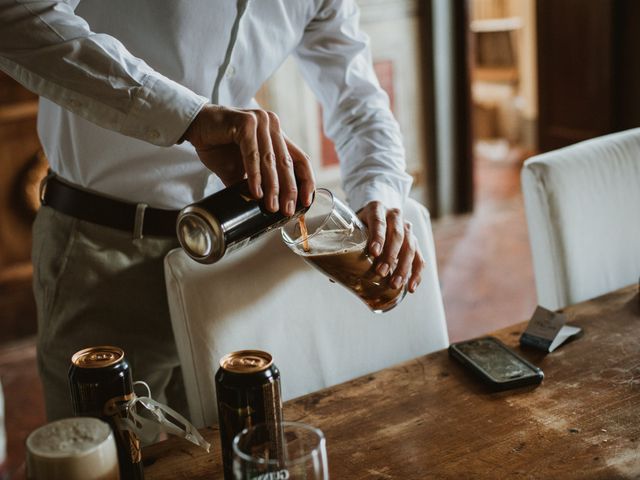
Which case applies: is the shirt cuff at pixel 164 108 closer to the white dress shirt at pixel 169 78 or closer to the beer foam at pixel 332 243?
the white dress shirt at pixel 169 78

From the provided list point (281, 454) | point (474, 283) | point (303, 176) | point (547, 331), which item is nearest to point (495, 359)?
point (547, 331)

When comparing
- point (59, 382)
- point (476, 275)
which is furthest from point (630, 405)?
point (476, 275)

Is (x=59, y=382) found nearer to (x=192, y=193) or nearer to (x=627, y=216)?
(x=192, y=193)

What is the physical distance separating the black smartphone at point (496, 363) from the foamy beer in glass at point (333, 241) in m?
0.21

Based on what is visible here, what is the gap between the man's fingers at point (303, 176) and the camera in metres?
1.14

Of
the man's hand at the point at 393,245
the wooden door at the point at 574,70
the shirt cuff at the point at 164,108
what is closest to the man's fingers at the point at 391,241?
the man's hand at the point at 393,245

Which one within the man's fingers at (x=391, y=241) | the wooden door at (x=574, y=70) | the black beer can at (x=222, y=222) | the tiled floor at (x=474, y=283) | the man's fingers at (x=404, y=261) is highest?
the black beer can at (x=222, y=222)

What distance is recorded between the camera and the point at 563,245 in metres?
1.69

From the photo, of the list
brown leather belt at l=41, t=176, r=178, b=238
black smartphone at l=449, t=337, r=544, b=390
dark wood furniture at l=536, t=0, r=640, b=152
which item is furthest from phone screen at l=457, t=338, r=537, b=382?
dark wood furniture at l=536, t=0, r=640, b=152

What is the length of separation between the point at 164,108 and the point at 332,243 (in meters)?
0.31

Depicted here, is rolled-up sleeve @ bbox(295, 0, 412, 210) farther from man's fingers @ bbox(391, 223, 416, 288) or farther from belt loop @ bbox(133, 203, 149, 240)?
belt loop @ bbox(133, 203, 149, 240)

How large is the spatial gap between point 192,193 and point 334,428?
592mm

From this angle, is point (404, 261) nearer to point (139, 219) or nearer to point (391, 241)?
point (391, 241)

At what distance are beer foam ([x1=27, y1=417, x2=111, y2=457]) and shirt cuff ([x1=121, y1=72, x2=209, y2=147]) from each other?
1.50 ft
